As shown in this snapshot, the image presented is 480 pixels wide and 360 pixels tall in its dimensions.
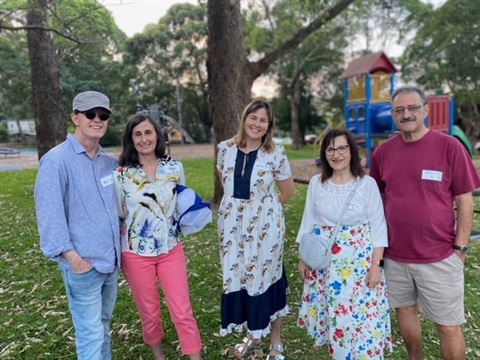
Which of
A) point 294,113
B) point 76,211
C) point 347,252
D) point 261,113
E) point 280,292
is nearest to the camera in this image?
point 76,211

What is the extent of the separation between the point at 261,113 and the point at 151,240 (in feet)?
3.51

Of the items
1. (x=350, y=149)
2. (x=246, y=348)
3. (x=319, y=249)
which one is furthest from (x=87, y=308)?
(x=350, y=149)

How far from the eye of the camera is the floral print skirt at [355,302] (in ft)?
8.13

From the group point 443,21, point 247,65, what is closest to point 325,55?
point 443,21

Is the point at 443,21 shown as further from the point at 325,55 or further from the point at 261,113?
the point at 261,113

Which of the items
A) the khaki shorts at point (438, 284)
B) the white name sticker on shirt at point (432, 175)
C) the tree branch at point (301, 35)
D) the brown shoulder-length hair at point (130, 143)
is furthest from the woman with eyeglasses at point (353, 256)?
the tree branch at point (301, 35)

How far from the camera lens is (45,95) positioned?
7.54 m

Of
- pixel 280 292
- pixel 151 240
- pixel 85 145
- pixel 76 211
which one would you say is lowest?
pixel 280 292

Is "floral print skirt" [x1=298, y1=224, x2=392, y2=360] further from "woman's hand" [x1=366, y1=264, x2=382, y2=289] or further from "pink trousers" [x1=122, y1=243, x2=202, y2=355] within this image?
"pink trousers" [x1=122, y1=243, x2=202, y2=355]

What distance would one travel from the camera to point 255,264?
2850mm

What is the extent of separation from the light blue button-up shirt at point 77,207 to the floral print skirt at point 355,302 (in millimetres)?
1274

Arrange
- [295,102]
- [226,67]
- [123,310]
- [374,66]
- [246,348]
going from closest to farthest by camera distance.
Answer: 1. [246,348]
2. [123,310]
3. [226,67]
4. [374,66]
5. [295,102]

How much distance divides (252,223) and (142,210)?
2.33 feet

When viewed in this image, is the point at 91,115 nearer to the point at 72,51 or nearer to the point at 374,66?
the point at 72,51
